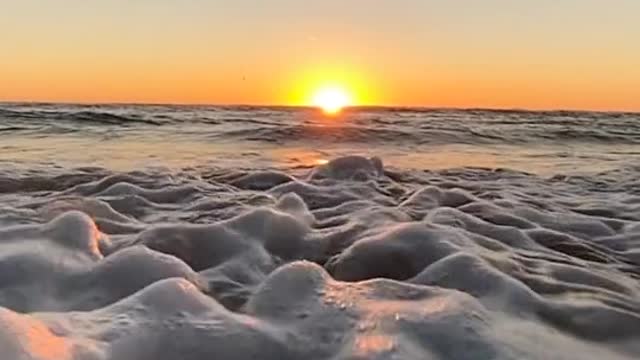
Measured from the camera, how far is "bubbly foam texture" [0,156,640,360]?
1851mm

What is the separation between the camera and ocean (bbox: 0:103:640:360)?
6.12ft

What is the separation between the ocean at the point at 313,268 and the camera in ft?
6.12

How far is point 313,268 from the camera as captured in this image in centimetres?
239

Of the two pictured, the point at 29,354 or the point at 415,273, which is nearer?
the point at 29,354

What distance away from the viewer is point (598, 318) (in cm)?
220

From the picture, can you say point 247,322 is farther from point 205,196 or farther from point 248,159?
point 248,159

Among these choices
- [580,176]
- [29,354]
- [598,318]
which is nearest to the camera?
[29,354]

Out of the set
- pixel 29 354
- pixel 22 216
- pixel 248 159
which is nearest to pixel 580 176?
pixel 248 159

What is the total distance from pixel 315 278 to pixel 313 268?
6cm

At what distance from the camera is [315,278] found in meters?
2.33

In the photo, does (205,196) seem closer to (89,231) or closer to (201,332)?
(89,231)

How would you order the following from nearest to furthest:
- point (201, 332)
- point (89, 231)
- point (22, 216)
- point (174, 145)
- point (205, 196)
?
point (201, 332) → point (89, 231) → point (22, 216) → point (205, 196) → point (174, 145)

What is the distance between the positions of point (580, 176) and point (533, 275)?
13.7 ft

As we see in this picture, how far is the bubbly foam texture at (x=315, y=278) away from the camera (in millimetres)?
1851
